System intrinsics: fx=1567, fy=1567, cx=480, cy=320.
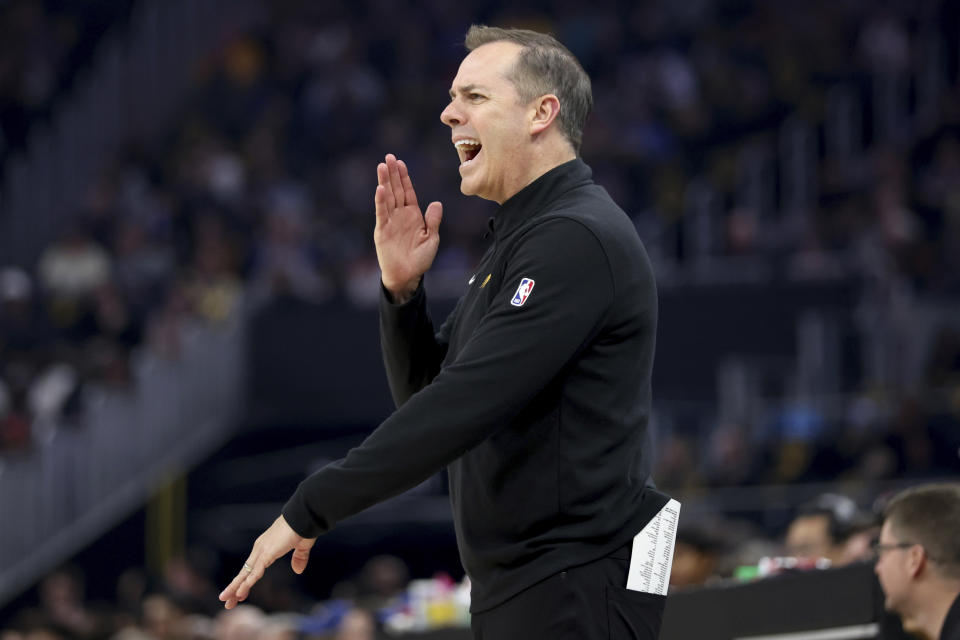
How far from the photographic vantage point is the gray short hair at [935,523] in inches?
163

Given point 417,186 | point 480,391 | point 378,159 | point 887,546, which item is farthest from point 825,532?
point 378,159

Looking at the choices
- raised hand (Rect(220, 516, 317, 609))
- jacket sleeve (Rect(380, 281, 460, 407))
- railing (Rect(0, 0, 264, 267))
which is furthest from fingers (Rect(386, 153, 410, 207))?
railing (Rect(0, 0, 264, 267))

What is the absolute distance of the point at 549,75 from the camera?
3205mm

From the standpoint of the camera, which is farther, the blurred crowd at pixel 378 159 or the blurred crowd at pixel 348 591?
the blurred crowd at pixel 378 159

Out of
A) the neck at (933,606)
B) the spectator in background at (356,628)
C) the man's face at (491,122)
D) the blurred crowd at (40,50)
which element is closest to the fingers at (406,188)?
the man's face at (491,122)

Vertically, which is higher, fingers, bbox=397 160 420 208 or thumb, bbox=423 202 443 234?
fingers, bbox=397 160 420 208

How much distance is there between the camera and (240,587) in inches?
113

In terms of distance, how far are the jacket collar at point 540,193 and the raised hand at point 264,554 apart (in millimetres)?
775

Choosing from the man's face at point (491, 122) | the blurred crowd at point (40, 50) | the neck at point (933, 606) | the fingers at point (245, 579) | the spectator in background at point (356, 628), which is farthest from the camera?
the blurred crowd at point (40, 50)

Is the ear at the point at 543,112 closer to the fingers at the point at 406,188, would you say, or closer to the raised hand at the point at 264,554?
the fingers at the point at 406,188

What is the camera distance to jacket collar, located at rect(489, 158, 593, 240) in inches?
127

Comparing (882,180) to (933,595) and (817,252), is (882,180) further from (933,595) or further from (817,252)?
(933,595)

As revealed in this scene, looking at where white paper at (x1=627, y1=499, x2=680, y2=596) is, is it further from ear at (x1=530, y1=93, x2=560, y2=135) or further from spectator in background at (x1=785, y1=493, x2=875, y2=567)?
spectator in background at (x1=785, y1=493, x2=875, y2=567)

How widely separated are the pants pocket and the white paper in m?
0.02
